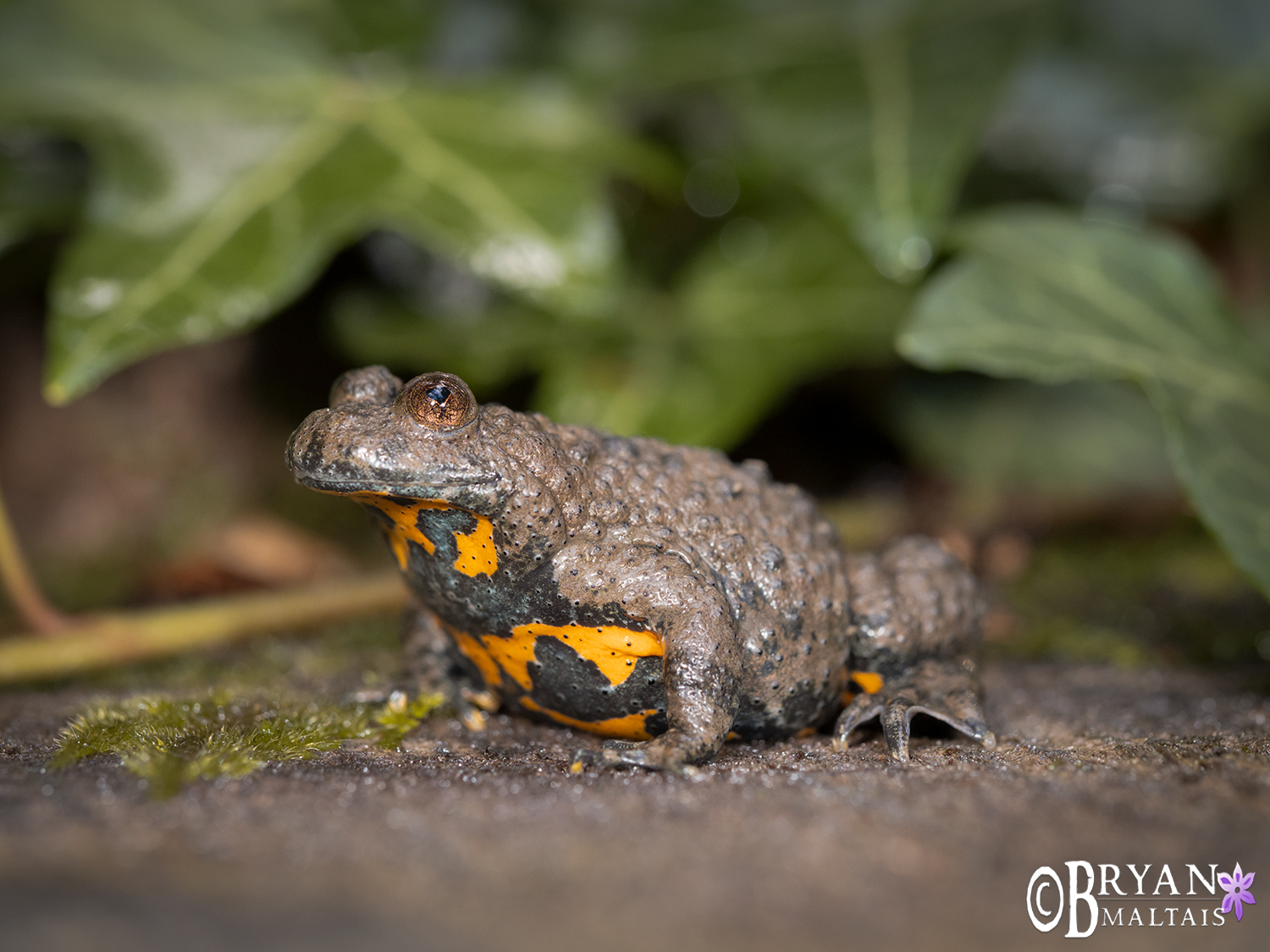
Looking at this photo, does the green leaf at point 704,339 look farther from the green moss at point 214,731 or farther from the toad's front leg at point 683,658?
the green moss at point 214,731

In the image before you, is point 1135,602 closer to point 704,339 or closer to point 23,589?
point 704,339

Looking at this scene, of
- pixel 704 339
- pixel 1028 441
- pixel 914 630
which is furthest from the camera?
pixel 1028 441

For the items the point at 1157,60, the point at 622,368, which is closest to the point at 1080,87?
the point at 1157,60

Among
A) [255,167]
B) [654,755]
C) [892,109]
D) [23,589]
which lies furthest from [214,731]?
[892,109]

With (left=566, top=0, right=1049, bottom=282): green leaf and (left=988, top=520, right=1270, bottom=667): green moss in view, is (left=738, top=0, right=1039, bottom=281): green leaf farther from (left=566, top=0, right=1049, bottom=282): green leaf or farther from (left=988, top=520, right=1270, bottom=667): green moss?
(left=988, top=520, right=1270, bottom=667): green moss

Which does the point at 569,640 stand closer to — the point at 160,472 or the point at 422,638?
the point at 422,638
